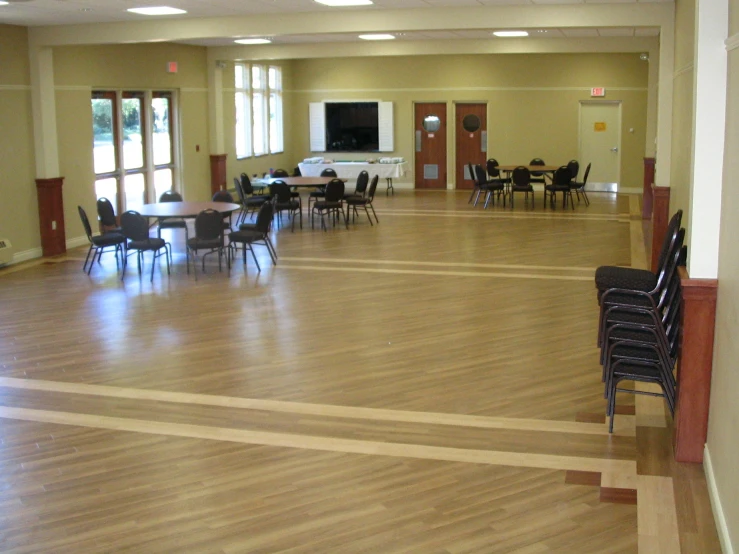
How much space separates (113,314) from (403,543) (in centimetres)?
526

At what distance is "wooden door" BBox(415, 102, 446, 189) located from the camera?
795 inches

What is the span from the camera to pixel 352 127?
20625mm

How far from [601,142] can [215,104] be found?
848 centimetres

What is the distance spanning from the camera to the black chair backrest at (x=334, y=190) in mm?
13676

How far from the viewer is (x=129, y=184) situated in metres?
14.2

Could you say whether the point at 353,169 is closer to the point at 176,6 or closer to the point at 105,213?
the point at 105,213

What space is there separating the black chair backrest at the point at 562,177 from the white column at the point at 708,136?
11.3 metres

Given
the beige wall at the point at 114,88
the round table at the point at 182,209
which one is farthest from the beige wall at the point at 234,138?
the round table at the point at 182,209

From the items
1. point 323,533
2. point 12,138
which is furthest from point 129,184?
point 323,533

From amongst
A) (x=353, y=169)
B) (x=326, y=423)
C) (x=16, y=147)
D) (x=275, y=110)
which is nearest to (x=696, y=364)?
(x=326, y=423)

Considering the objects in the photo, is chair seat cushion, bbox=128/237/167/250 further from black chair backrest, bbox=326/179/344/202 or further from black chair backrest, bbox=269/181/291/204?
black chair backrest, bbox=326/179/344/202

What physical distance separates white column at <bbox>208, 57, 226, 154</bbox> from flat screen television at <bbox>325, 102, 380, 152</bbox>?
14.9 feet

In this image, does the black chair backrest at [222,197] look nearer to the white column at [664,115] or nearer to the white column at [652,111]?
the white column at [664,115]

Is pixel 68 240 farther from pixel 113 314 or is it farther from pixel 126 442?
pixel 126 442
